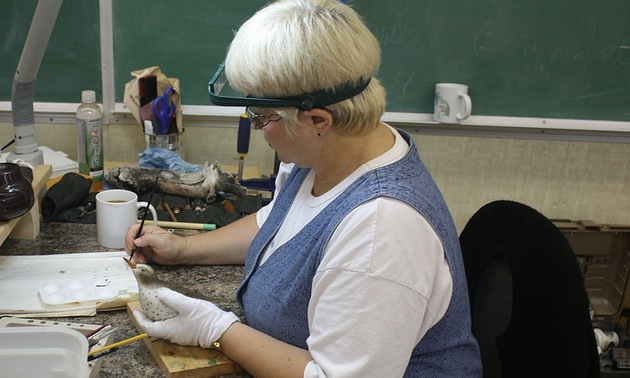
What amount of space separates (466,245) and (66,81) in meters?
1.51

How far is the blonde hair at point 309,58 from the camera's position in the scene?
1.00 m

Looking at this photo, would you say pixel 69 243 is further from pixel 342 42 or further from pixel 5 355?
pixel 342 42

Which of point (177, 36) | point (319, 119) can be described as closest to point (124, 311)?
point (319, 119)

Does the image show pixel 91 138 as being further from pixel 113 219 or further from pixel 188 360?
pixel 188 360

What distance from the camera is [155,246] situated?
1.37m

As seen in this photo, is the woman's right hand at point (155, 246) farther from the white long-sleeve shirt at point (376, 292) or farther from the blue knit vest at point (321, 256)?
the white long-sleeve shirt at point (376, 292)

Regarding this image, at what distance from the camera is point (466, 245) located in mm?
1316

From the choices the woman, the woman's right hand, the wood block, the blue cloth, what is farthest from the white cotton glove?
the blue cloth

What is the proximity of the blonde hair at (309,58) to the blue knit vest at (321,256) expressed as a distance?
0.38ft

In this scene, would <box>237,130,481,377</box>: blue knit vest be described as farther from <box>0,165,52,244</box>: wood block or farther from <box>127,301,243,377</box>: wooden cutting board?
<box>0,165,52,244</box>: wood block

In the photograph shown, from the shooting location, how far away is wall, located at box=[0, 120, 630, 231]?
229 cm

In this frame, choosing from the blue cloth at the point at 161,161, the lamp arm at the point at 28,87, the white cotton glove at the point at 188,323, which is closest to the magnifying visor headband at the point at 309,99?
the white cotton glove at the point at 188,323

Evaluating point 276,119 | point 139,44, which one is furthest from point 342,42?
point 139,44

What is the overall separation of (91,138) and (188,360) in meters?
0.98
